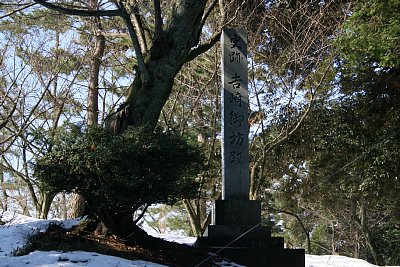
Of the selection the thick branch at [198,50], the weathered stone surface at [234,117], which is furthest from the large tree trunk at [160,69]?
the weathered stone surface at [234,117]

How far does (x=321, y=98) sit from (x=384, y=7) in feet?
14.0

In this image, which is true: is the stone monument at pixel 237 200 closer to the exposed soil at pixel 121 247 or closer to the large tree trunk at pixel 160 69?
the exposed soil at pixel 121 247

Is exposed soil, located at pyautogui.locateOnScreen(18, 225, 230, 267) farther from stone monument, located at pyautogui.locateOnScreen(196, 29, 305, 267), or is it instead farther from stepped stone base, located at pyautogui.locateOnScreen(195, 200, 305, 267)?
stone monument, located at pyautogui.locateOnScreen(196, 29, 305, 267)

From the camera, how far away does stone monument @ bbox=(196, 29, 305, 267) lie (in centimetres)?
596

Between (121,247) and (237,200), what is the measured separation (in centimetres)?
192

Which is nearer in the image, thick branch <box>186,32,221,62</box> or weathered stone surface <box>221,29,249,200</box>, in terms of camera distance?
weathered stone surface <box>221,29,249,200</box>

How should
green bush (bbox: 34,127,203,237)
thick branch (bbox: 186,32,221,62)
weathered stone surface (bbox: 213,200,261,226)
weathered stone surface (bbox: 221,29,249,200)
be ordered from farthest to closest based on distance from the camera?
thick branch (bbox: 186,32,221,62), weathered stone surface (bbox: 221,29,249,200), weathered stone surface (bbox: 213,200,261,226), green bush (bbox: 34,127,203,237)

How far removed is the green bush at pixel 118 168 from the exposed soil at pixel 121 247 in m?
0.39

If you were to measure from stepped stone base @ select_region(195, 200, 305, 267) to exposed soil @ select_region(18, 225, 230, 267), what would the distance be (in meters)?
0.28

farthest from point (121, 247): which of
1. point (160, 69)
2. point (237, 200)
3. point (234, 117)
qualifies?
point (234, 117)

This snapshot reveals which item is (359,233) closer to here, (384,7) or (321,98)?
(321,98)

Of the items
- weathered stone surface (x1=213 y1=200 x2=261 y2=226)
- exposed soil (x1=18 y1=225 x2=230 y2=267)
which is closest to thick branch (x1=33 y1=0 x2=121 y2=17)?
exposed soil (x1=18 y1=225 x2=230 y2=267)

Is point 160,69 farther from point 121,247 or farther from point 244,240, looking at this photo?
point 244,240

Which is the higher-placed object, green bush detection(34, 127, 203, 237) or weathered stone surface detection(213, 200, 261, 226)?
green bush detection(34, 127, 203, 237)
